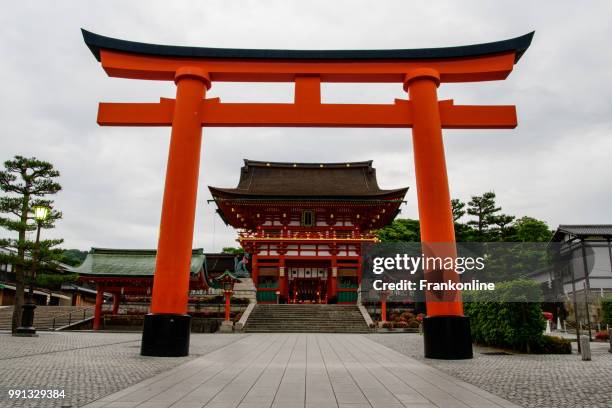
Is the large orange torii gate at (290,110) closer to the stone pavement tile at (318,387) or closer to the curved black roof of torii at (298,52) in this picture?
the curved black roof of torii at (298,52)

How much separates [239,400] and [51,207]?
16.2 m

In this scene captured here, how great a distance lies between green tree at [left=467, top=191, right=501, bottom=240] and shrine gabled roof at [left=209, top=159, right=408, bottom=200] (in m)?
9.52

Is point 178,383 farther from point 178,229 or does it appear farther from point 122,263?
point 122,263

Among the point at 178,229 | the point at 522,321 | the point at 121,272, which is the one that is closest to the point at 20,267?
the point at 121,272

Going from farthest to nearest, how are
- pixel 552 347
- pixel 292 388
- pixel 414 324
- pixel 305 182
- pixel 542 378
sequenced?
pixel 305 182 → pixel 414 324 → pixel 552 347 → pixel 542 378 → pixel 292 388

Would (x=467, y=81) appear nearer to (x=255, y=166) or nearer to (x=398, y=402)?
(x=398, y=402)

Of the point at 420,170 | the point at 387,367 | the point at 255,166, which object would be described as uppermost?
the point at 255,166

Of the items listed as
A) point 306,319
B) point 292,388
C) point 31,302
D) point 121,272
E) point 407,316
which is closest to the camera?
point 292,388

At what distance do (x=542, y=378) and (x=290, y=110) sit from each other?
282 inches

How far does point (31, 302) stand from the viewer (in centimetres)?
1572

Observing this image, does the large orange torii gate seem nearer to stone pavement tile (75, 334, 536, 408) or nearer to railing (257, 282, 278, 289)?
stone pavement tile (75, 334, 536, 408)

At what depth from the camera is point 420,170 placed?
9.34m

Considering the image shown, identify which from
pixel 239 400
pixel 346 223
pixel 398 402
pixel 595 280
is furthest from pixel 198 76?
pixel 595 280

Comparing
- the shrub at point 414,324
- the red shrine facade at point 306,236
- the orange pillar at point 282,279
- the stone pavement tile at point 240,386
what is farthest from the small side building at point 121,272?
the stone pavement tile at point 240,386
